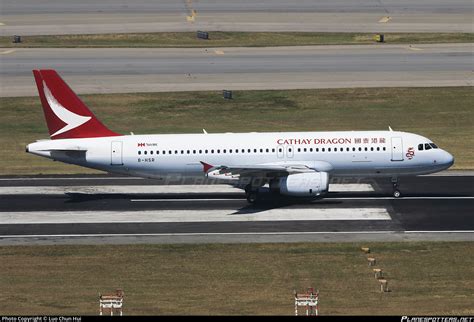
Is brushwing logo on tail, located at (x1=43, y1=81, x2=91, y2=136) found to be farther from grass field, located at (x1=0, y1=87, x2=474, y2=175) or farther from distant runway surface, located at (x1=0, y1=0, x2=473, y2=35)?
distant runway surface, located at (x1=0, y1=0, x2=473, y2=35)

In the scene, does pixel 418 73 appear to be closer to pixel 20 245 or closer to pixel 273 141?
pixel 273 141

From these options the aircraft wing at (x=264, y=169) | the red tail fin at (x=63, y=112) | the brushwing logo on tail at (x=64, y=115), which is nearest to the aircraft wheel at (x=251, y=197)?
the aircraft wing at (x=264, y=169)

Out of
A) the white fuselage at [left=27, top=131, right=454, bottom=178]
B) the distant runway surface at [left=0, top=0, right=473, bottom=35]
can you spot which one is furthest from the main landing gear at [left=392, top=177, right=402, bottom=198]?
the distant runway surface at [left=0, top=0, right=473, bottom=35]

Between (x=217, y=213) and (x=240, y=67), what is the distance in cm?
4175

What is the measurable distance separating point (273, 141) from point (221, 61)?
4169 centimetres

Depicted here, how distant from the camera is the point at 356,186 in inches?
2598

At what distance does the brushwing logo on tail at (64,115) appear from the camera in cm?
6184

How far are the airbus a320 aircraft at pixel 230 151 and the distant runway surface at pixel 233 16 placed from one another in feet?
178

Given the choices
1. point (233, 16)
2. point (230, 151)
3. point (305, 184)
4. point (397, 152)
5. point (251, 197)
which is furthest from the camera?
point (233, 16)

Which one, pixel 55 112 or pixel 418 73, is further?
pixel 418 73

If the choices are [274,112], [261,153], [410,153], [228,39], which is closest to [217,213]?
[261,153]

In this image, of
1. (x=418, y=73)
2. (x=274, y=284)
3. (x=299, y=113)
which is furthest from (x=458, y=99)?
(x=274, y=284)

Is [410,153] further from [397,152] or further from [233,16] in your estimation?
[233,16]

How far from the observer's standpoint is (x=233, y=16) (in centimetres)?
12325
